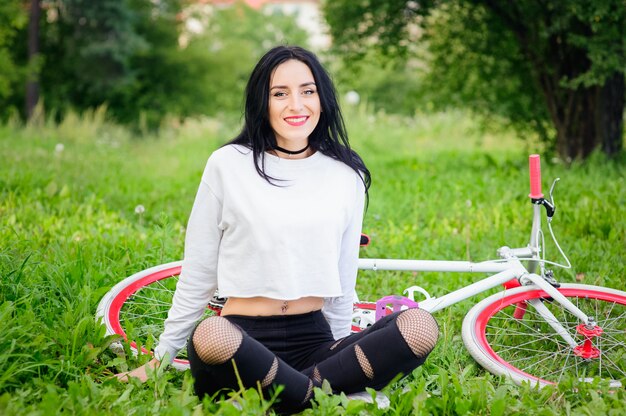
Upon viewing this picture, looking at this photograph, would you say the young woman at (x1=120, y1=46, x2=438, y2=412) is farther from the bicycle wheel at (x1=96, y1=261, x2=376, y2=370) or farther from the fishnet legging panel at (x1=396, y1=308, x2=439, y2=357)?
the bicycle wheel at (x1=96, y1=261, x2=376, y2=370)

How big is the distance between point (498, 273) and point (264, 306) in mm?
1258

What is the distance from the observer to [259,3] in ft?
131

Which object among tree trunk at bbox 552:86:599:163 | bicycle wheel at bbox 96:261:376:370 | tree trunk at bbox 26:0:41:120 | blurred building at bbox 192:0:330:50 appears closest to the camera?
bicycle wheel at bbox 96:261:376:370

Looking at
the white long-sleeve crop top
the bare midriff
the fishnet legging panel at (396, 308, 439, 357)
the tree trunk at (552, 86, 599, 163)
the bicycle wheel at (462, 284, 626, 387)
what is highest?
the tree trunk at (552, 86, 599, 163)

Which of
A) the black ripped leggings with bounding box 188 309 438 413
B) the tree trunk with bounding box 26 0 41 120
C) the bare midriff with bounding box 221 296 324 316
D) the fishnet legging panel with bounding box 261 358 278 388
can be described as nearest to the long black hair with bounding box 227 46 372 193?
the bare midriff with bounding box 221 296 324 316

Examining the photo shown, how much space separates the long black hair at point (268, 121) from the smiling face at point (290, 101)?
0.03m

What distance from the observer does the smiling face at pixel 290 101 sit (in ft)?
8.59

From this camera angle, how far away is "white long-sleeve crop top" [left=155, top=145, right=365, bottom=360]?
96.6 inches

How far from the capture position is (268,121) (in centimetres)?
271

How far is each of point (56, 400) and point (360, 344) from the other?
105 cm

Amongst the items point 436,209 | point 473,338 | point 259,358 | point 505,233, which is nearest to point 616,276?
point 505,233

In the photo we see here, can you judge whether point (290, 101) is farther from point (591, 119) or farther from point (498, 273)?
→ point (591, 119)

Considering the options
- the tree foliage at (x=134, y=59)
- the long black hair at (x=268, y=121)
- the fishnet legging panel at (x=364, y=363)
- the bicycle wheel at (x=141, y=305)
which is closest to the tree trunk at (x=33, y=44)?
the tree foliage at (x=134, y=59)

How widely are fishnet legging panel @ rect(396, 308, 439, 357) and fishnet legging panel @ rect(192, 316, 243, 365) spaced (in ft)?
1.92
